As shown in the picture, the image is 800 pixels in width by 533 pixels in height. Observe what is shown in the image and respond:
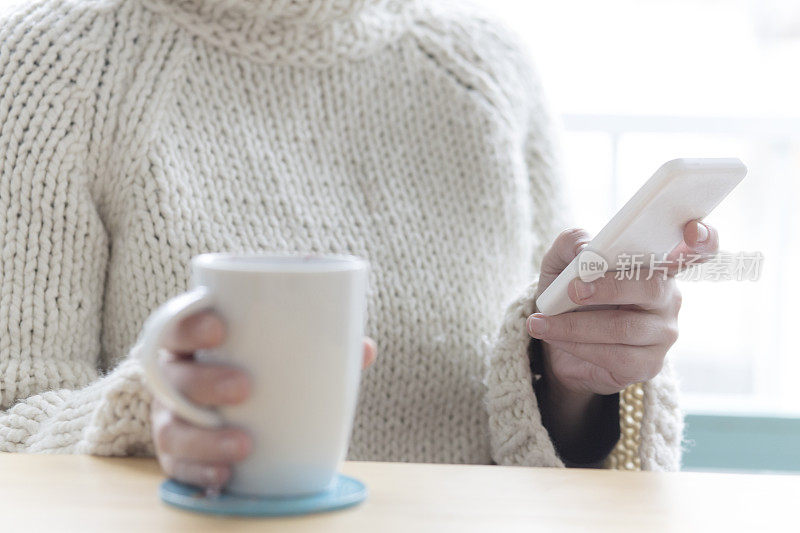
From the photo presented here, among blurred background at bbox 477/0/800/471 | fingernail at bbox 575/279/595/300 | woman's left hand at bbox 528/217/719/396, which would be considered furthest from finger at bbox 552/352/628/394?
blurred background at bbox 477/0/800/471

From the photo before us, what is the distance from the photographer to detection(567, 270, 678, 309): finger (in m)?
0.59

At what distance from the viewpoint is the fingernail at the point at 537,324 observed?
66 cm

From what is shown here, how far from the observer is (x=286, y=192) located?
83cm

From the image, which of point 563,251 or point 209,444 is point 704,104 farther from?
point 209,444

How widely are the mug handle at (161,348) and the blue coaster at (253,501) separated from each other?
4cm

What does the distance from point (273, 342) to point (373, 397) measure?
0.44 m

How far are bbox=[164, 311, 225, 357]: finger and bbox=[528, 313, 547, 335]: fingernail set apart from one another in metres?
0.32

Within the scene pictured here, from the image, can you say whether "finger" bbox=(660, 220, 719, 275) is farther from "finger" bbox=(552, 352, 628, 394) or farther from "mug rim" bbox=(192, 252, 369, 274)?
"mug rim" bbox=(192, 252, 369, 274)

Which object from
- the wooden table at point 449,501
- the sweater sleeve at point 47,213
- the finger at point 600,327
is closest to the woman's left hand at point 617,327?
the finger at point 600,327

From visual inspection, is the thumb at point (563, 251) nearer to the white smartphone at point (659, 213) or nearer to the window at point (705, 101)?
the white smartphone at point (659, 213)

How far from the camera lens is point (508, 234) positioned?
90 centimetres

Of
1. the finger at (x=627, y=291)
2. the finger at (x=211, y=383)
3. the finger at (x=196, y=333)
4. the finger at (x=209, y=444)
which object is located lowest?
the finger at (x=209, y=444)

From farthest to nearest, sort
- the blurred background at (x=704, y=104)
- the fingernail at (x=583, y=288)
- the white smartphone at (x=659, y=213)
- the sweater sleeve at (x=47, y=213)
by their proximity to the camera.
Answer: the blurred background at (x=704, y=104)
the sweater sleeve at (x=47, y=213)
the fingernail at (x=583, y=288)
the white smartphone at (x=659, y=213)

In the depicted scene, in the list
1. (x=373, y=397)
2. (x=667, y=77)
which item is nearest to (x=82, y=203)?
(x=373, y=397)
